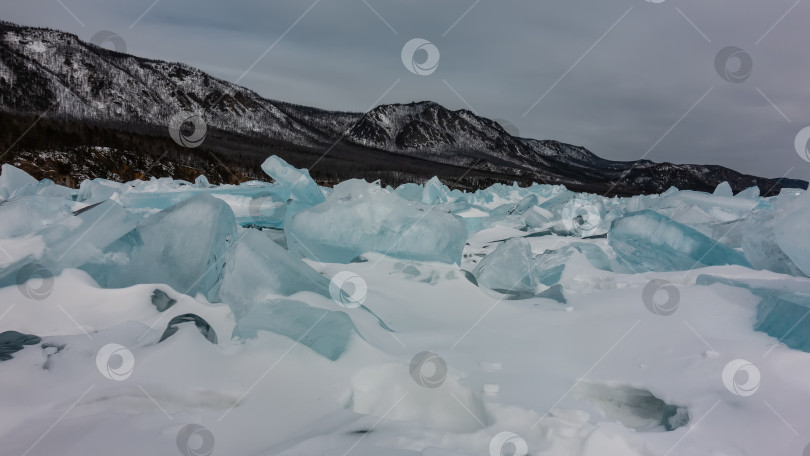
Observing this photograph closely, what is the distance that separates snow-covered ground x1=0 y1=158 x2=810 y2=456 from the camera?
5.06 feet

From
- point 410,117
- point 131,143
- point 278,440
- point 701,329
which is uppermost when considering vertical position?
point 410,117

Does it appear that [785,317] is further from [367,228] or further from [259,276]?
[367,228]

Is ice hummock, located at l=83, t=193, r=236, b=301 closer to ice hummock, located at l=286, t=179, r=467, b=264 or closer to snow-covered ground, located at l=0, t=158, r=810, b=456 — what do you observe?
snow-covered ground, located at l=0, t=158, r=810, b=456

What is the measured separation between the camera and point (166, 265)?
297 centimetres

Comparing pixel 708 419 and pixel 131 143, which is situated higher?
pixel 131 143

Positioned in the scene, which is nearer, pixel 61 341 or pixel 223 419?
pixel 223 419

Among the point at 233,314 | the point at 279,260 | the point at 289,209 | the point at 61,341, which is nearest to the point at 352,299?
the point at 279,260

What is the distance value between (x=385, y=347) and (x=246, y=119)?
123 m

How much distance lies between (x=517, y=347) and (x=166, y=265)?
216 cm

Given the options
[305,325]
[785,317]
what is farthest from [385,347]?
[785,317]

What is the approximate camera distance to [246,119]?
116 meters

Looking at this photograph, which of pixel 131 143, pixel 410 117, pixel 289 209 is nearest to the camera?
pixel 289 209

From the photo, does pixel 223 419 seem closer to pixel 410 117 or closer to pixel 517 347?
pixel 517 347

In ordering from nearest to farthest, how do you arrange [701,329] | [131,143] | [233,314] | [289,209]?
[701,329] → [233,314] → [289,209] → [131,143]
